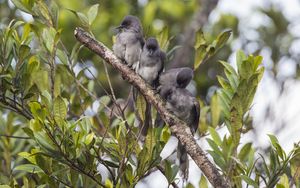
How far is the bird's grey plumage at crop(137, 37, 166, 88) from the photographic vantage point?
448cm

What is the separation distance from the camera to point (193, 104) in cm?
455

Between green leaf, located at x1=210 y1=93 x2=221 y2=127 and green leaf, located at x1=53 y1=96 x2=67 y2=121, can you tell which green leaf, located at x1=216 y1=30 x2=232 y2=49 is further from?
green leaf, located at x1=53 y1=96 x2=67 y2=121

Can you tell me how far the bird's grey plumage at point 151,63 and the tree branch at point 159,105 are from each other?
0.72 metres

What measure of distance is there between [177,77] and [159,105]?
3.02ft

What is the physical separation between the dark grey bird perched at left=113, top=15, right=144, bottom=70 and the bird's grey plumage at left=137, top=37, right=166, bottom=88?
0.05 metres

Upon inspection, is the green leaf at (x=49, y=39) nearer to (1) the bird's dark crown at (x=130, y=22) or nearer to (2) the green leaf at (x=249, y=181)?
(1) the bird's dark crown at (x=130, y=22)

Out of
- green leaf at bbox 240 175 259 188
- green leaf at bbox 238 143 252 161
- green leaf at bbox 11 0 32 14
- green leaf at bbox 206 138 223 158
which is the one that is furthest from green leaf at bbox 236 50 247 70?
green leaf at bbox 11 0 32 14

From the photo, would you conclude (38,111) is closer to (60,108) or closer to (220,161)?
(60,108)

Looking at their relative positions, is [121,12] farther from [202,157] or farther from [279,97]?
[202,157]

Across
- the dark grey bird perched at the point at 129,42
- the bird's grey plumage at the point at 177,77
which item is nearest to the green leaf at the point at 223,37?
the bird's grey plumage at the point at 177,77

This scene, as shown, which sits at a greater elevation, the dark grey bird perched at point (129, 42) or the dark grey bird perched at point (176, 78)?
the dark grey bird perched at point (129, 42)

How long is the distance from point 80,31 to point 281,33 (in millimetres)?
4485

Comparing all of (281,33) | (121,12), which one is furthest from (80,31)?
(281,33)

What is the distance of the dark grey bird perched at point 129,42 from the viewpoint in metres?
4.52
